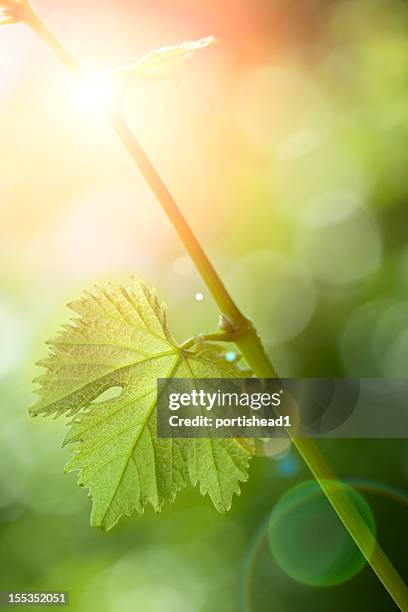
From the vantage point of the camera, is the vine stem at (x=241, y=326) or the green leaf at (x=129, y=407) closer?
the vine stem at (x=241, y=326)

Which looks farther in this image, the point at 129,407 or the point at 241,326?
the point at 129,407

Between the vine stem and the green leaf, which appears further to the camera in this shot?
the green leaf

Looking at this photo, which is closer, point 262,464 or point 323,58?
point 262,464

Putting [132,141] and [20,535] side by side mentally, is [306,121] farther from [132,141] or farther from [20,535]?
[132,141]

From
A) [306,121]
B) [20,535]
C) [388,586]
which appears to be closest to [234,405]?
[388,586]
